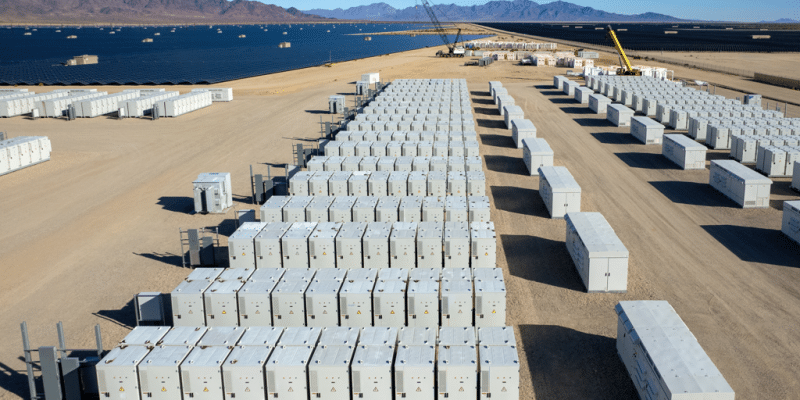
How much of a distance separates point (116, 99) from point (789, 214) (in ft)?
242

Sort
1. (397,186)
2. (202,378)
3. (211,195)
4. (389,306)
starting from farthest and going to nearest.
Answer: (211,195) → (397,186) → (389,306) → (202,378)

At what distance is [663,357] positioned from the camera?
18.2 m

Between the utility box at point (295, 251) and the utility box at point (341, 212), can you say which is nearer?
the utility box at point (295, 251)

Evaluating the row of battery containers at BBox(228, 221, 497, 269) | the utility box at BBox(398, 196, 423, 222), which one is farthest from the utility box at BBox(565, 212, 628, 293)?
the utility box at BBox(398, 196, 423, 222)

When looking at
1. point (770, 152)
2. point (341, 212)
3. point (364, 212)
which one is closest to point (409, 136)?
point (364, 212)

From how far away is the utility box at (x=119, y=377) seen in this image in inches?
699

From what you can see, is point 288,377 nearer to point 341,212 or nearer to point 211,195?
point 341,212

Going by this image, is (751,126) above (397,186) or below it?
above

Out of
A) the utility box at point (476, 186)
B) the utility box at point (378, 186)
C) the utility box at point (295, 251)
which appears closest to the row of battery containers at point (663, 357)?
the utility box at point (295, 251)

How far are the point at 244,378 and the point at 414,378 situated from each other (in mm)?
4761

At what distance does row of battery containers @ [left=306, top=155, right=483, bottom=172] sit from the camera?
3800 cm

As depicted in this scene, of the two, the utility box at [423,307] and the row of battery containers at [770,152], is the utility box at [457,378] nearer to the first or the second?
the utility box at [423,307]

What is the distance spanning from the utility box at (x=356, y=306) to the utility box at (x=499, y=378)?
5.30 m

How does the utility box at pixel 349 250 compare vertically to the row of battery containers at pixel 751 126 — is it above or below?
below
